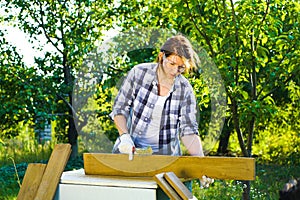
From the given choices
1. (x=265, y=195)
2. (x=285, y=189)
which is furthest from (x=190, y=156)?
(x=265, y=195)

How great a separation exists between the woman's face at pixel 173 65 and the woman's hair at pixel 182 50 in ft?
0.05

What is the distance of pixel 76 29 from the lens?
7125 millimetres

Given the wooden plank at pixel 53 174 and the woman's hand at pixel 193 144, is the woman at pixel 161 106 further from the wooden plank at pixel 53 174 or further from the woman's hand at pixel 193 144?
the wooden plank at pixel 53 174

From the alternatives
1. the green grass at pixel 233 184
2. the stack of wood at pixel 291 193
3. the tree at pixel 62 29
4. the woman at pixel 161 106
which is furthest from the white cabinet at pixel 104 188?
the tree at pixel 62 29

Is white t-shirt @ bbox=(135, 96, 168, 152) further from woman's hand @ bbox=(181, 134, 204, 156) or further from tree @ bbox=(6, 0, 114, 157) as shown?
tree @ bbox=(6, 0, 114, 157)

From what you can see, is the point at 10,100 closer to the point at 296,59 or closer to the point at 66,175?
the point at 296,59

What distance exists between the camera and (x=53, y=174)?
2.59 metres

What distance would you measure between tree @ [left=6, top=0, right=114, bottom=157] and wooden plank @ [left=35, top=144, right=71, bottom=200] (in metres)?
4.34

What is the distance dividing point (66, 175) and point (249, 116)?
202 cm

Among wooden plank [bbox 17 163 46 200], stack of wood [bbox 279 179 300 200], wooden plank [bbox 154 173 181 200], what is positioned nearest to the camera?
stack of wood [bbox 279 179 300 200]

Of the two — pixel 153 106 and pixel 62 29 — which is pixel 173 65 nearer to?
pixel 153 106

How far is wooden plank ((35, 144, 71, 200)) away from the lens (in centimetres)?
254

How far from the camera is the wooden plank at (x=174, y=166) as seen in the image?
2363mm

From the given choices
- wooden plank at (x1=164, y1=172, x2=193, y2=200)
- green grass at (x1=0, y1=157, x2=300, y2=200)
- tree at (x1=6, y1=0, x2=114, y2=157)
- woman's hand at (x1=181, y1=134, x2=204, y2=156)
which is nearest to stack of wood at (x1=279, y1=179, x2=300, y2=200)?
wooden plank at (x1=164, y1=172, x2=193, y2=200)
